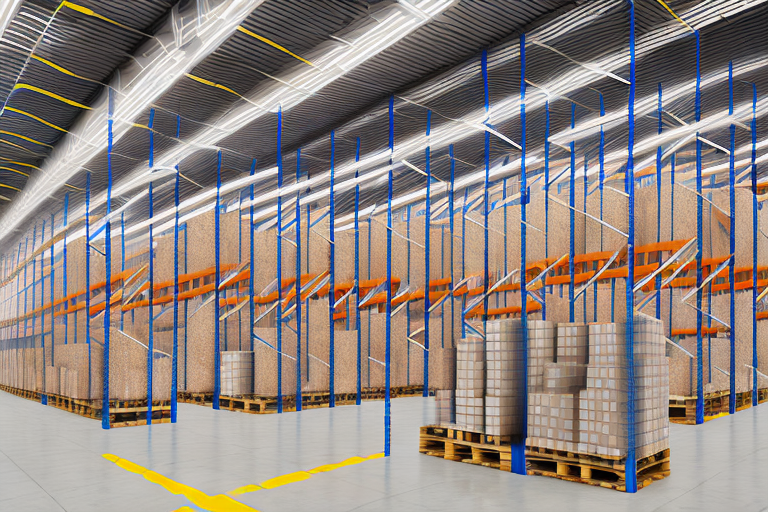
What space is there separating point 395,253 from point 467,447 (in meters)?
7.36

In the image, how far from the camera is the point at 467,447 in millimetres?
6270

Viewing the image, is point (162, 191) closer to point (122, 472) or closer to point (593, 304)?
point (122, 472)

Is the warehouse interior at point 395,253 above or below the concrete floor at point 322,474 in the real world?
above

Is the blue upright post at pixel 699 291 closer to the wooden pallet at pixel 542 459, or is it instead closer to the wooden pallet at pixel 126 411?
the wooden pallet at pixel 542 459

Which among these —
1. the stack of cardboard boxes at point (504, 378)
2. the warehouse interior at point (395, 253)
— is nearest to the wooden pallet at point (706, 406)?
the warehouse interior at point (395, 253)

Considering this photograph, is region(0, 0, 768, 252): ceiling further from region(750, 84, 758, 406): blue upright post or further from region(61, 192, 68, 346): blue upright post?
region(61, 192, 68, 346): blue upright post

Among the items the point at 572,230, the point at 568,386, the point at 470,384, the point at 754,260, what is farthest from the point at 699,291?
the point at 470,384

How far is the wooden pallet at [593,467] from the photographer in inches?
200

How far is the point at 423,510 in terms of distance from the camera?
4.52 meters

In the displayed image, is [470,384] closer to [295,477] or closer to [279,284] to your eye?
[295,477]

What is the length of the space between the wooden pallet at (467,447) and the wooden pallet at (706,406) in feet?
13.1

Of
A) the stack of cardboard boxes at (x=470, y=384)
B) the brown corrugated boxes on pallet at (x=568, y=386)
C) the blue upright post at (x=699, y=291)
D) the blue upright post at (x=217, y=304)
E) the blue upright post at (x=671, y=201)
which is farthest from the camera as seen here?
the blue upright post at (x=217, y=304)

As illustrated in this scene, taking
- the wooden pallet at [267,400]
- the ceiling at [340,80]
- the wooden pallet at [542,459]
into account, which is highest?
the ceiling at [340,80]

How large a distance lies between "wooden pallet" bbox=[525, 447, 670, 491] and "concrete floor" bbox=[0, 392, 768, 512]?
0.09 metres
